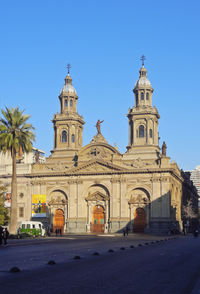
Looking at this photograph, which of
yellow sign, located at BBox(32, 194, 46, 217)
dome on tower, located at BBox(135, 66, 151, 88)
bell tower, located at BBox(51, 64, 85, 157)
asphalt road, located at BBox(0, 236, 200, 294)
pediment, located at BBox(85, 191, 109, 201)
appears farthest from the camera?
bell tower, located at BBox(51, 64, 85, 157)

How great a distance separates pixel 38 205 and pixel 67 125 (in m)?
16.2

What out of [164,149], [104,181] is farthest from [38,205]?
[164,149]

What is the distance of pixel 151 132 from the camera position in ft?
275

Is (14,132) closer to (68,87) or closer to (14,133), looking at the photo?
(14,133)

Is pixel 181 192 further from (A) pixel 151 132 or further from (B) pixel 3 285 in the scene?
(B) pixel 3 285

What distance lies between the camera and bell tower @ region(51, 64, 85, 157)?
285 feet

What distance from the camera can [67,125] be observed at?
87.1 metres

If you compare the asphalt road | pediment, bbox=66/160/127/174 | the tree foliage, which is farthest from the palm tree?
the asphalt road

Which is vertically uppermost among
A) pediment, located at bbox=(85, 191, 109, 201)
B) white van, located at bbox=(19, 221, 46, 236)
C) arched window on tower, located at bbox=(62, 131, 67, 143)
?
arched window on tower, located at bbox=(62, 131, 67, 143)

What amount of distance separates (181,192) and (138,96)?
77.6 ft

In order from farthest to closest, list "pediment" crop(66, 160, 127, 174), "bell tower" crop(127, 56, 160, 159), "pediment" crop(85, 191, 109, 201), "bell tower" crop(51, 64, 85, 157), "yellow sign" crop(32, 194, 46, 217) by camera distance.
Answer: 1. "bell tower" crop(51, 64, 85, 157)
2. "bell tower" crop(127, 56, 160, 159)
3. "yellow sign" crop(32, 194, 46, 217)
4. "pediment" crop(85, 191, 109, 201)
5. "pediment" crop(66, 160, 127, 174)

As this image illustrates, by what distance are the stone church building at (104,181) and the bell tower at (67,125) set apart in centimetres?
19

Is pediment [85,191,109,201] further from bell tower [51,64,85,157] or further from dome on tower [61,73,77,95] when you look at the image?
dome on tower [61,73,77,95]

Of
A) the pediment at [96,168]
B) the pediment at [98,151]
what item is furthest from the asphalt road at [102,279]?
the pediment at [98,151]
